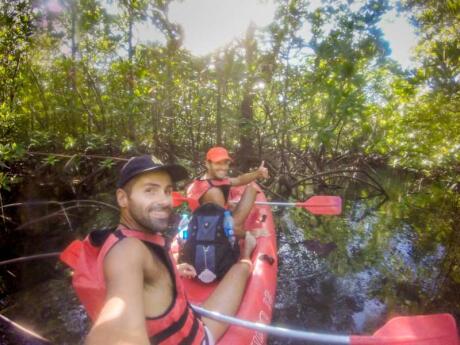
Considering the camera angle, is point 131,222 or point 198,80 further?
point 198,80

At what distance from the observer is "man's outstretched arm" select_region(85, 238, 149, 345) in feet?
3.15

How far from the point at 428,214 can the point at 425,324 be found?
6.38 meters

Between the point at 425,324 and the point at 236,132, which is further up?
the point at 236,132

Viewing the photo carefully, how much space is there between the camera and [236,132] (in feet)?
24.6

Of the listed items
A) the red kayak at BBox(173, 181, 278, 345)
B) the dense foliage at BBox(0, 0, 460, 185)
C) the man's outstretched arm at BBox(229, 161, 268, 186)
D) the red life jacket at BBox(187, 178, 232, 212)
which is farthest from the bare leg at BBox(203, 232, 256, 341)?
the dense foliage at BBox(0, 0, 460, 185)

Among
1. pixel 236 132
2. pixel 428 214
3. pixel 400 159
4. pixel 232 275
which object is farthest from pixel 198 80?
pixel 400 159

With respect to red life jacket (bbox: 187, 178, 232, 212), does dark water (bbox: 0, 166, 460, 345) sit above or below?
below

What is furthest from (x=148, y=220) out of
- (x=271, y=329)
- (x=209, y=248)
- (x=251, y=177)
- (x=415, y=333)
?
(x=251, y=177)

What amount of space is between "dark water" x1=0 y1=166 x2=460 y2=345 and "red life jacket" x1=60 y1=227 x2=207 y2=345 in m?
1.67

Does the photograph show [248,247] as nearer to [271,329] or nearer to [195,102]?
[271,329]

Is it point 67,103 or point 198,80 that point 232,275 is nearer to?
point 198,80

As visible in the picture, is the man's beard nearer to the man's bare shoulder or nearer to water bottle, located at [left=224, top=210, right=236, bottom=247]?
the man's bare shoulder

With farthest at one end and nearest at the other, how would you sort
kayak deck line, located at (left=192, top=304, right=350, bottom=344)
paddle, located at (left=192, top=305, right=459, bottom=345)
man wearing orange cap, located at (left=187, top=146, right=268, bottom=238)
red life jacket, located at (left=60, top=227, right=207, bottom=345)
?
man wearing orange cap, located at (left=187, top=146, right=268, bottom=238) < kayak deck line, located at (left=192, top=304, right=350, bottom=344) < paddle, located at (left=192, top=305, right=459, bottom=345) < red life jacket, located at (left=60, top=227, right=207, bottom=345)

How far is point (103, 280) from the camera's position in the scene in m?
1.29
